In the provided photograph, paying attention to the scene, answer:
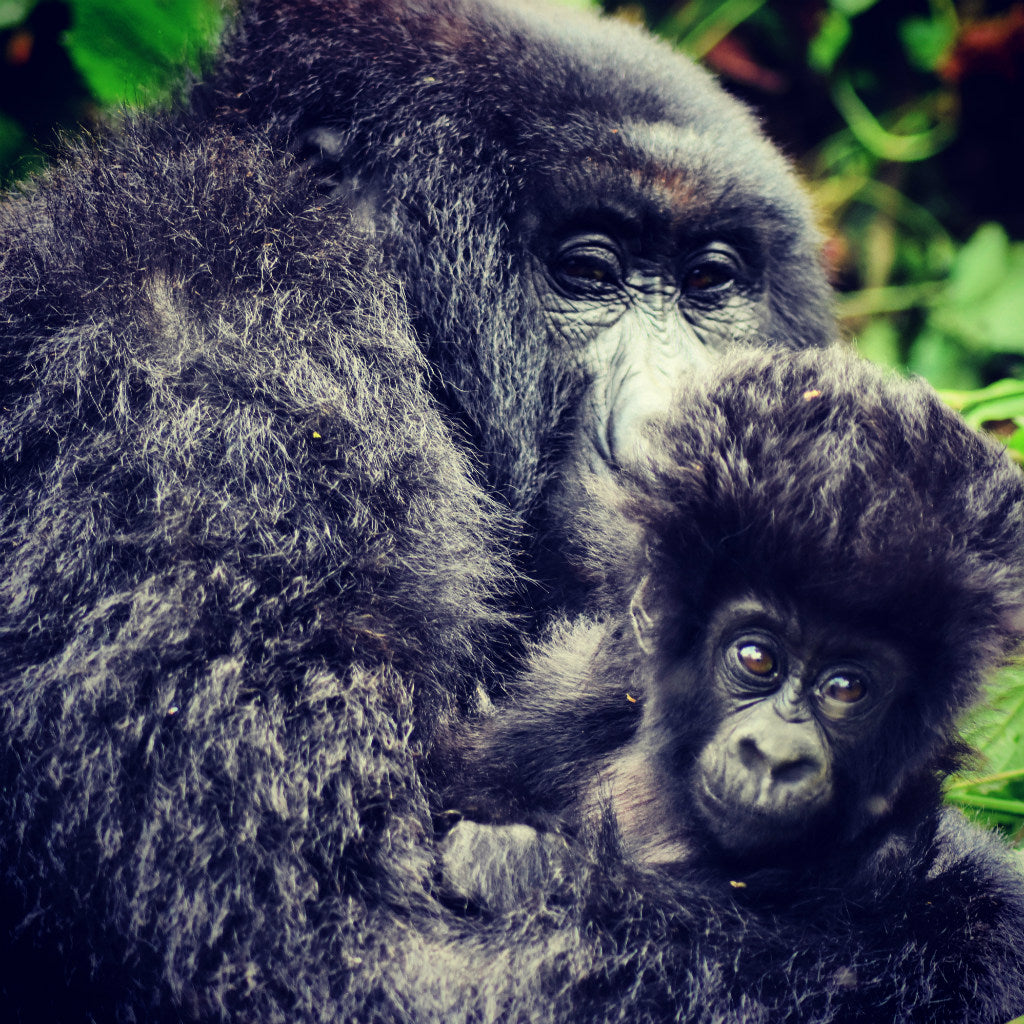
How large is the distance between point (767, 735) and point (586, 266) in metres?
1.20

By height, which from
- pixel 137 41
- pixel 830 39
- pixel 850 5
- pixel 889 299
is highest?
pixel 850 5

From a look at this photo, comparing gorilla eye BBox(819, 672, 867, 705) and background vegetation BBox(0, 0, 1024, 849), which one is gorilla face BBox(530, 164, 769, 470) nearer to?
gorilla eye BBox(819, 672, 867, 705)

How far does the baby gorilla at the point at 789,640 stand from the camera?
60.7 inches

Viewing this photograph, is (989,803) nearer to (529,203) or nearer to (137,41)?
(529,203)

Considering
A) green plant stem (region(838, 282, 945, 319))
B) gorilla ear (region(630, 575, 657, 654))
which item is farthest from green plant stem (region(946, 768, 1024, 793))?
green plant stem (region(838, 282, 945, 319))

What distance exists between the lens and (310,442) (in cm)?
172

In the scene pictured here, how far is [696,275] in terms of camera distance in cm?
250

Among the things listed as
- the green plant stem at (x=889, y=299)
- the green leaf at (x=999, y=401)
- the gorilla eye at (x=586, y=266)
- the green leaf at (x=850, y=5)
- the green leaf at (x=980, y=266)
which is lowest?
the gorilla eye at (x=586, y=266)

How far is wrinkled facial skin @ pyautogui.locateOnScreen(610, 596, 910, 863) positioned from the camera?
5.04 feet

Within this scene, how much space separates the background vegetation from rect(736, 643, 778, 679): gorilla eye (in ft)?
7.77

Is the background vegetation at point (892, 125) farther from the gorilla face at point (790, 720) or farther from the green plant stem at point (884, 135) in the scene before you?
the gorilla face at point (790, 720)

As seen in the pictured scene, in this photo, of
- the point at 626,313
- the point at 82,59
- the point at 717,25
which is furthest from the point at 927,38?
the point at 82,59

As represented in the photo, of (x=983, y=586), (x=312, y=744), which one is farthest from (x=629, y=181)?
(x=312, y=744)

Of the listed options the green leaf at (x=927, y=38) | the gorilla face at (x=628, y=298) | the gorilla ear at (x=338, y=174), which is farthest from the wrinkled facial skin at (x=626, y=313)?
the green leaf at (x=927, y=38)
